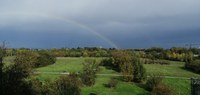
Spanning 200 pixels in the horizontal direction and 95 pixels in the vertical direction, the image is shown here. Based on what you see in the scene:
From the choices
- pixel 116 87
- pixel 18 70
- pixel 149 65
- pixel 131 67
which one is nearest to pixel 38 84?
pixel 18 70

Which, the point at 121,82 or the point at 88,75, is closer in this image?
the point at 88,75

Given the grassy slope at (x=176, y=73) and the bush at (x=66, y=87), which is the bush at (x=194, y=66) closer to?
the grassy slope at (x=176, y=73)

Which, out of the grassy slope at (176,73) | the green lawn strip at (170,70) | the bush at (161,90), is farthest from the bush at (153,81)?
the green lawn strip at (170,70)

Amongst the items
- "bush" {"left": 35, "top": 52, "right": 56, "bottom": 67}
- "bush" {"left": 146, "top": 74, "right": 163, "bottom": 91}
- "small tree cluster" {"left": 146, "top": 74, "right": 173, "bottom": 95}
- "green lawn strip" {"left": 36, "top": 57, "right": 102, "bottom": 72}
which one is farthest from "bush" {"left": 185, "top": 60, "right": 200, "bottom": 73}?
"bush" {"left": 35, "top": 52, "right": 56, "bottom": 67}

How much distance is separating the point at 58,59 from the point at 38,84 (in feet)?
101

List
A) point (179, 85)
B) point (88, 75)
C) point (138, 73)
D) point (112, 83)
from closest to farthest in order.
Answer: point (112, 83) → point (88, 75) → point (179, 85) → point (138, 73)

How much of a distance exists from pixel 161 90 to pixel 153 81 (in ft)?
10.2

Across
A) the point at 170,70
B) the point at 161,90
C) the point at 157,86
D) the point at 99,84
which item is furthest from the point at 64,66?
the point at 161,90

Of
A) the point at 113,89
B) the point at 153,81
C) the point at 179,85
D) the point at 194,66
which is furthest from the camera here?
the point at 194,66

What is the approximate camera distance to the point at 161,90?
2217 inches

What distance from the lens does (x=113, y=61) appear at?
69875 millimetres

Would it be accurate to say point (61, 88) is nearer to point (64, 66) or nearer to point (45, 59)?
point (64, 66)

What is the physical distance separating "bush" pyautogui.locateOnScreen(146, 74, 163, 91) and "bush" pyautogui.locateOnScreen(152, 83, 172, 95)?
0.93m

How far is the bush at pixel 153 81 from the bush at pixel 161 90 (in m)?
0.93
